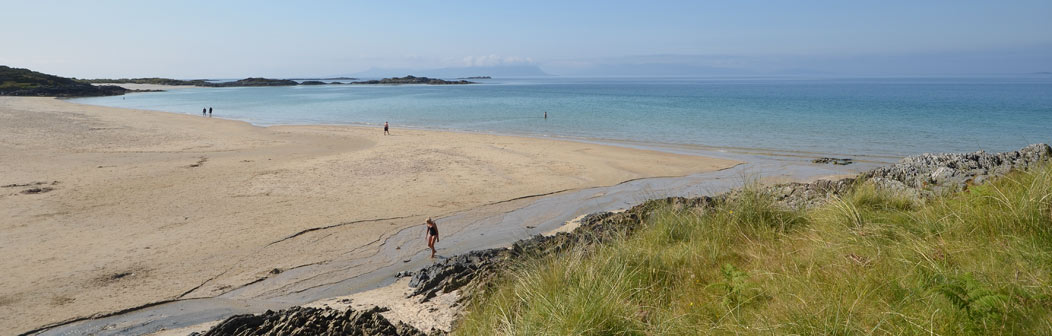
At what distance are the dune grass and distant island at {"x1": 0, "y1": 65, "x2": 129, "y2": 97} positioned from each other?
3556 inches

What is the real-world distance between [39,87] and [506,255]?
94704 mm

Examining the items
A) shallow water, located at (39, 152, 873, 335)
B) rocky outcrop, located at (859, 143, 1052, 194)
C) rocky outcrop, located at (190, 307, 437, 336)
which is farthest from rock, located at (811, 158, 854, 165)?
rocky outcrop, located at (190, 307, 437, 336)

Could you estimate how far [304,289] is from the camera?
349 inches

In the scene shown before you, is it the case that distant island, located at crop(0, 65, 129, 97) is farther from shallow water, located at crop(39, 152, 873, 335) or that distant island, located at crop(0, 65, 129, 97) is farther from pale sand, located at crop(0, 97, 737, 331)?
shallow water, located at crop(39, 152, 873, 335)

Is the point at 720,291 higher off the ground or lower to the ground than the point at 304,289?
higher

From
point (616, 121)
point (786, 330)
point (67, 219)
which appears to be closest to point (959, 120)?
point (616, 121)

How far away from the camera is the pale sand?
9117mm

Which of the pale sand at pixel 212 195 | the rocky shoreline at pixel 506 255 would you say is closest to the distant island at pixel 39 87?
the pale sand at pixel 212 195

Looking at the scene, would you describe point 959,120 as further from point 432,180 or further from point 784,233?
point 784,233

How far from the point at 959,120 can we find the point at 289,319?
47886 mm

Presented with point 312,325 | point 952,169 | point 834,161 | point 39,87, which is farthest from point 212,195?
point 39,87

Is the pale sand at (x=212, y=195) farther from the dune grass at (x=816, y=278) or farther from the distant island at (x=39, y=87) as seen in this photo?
the distant island at (x=39, y=87)

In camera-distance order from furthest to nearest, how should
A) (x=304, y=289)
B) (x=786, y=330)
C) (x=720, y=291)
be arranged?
(x=304, y=289), (x=720, y=291), (x=786, y=330)

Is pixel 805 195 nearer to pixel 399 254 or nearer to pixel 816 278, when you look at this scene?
A: pixel 816 278
